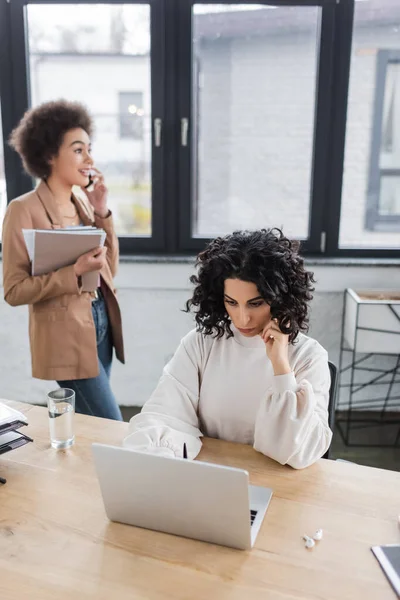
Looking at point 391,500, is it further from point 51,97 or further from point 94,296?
point 51,97

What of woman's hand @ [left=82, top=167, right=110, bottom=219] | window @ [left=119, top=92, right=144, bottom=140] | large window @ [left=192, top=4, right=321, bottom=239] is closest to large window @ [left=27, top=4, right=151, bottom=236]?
window @ [left=119, top=92, right=144, bottom=140]

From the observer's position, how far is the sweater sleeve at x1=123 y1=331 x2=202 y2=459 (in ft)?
4.03

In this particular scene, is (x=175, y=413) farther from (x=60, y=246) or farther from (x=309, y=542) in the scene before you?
(x=60, y=246)

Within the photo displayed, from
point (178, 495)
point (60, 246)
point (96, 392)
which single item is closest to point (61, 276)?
point (60, 246)

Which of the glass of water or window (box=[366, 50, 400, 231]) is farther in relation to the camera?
window (box=[366, 50, 400, 231])

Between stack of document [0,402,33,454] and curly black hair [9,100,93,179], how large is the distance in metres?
0.94

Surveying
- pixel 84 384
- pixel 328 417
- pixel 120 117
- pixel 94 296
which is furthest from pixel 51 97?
pixel 328 417

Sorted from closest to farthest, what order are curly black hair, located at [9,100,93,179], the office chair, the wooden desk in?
the wooden desk → the office chair → curly black hair, located at [9,100,93,179]

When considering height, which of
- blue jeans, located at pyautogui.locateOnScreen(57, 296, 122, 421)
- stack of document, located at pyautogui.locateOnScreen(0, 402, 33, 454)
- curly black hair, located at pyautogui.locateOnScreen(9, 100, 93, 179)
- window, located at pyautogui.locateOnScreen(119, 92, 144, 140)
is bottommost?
blue jeans, located at pyautogui.locateOnScreen(57, 296, 122, 421)

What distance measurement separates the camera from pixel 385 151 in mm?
2859

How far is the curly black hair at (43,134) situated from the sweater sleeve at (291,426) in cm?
115

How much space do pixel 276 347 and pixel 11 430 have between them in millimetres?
591

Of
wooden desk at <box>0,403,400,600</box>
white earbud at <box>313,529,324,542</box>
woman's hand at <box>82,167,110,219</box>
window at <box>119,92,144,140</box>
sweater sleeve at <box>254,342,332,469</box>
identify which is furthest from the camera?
window at <box>119,92,144,140</box>

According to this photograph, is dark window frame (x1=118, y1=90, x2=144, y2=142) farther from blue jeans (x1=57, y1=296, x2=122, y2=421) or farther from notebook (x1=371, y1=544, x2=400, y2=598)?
notebook (x1=371, y1=544, x2=400, y2=598)
